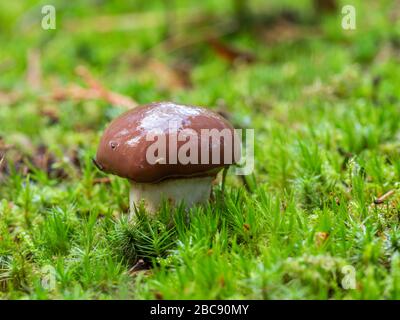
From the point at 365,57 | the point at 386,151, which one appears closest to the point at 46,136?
the point at 386,151

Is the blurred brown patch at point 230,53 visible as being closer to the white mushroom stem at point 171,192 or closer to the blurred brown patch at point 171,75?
the blurred brown patch at point 171,75

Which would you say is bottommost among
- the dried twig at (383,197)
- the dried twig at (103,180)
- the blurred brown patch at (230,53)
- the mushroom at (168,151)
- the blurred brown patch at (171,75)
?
the dried twig at (383,197)

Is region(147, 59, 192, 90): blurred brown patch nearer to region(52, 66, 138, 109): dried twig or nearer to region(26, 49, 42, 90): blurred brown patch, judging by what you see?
region(52, 66, 138, 109): dried twig

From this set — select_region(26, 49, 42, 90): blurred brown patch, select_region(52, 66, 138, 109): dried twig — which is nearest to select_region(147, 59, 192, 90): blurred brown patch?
select_region(52, 66, 138, 109): dried twig

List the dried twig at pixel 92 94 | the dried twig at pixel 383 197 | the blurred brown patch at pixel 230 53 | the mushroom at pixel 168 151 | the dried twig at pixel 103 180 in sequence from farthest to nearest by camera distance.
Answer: the blurred brown patch at pixel 230 53, the dried twig at pixel 92 94, the dried twig at pixel 103 180, the dried twig at pixel 383 197, the mushroom at pixel 168 151

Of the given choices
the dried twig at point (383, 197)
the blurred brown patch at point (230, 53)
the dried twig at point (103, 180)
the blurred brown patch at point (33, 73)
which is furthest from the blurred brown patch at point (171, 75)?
the dried twig at point (383, 197)

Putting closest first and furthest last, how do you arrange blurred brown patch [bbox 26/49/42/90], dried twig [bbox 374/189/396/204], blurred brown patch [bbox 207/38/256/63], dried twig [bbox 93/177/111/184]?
1. dried twig [bbox 374/189/396/204]
2. dried twig [bbox 93/177/111/184]
3. blurred brown patch [bbox 26/49/42/90]
4. blurred brown patch [bbox 207/38/256/63]

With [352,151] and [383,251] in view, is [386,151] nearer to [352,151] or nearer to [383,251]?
[352,151]

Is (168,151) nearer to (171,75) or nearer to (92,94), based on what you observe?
(92,94)
